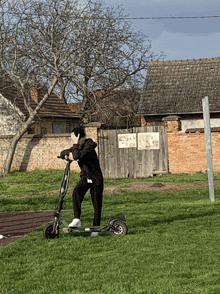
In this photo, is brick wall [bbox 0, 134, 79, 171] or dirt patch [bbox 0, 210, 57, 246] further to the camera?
brick wall [bbox 0, 134, 79, 171]

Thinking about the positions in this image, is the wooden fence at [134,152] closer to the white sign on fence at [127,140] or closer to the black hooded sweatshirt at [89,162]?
the white sign on fence at [127,140]

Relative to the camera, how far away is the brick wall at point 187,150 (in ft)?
62.6

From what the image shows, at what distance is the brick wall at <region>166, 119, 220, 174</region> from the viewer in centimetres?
1909

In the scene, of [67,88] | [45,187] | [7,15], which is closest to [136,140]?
[45,187]

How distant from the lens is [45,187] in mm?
17016

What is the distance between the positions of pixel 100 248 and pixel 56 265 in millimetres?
1040

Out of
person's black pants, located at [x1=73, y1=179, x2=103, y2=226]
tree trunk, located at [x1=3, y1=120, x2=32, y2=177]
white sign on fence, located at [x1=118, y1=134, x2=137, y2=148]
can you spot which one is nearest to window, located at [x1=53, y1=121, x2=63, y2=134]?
tree trunk, located at [x1=3, y1=120, x2=32, y2=177]

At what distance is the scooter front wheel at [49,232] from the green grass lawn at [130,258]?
0.34ft

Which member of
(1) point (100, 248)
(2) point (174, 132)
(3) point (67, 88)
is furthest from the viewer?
(3) point (67, 88)

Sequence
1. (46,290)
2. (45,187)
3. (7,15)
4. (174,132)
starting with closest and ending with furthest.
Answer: (46,290) → (45,187) → (174,132) → (7,15)

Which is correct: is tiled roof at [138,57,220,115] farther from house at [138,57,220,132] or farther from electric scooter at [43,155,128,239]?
electric scooter at [43,155,128,239]

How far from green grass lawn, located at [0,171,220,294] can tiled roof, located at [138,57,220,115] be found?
1674 cm

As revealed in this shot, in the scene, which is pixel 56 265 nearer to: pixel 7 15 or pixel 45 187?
pixel 45 187

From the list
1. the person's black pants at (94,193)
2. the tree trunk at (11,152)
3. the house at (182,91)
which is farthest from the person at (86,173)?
the house at (182,91)
